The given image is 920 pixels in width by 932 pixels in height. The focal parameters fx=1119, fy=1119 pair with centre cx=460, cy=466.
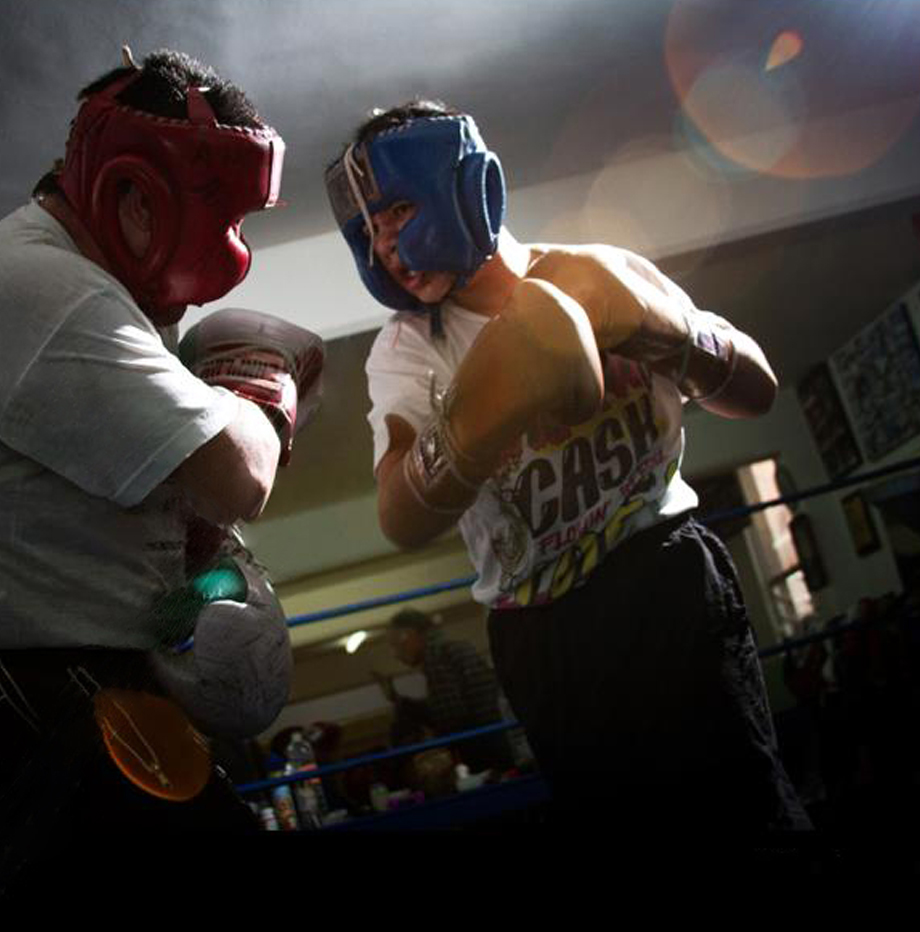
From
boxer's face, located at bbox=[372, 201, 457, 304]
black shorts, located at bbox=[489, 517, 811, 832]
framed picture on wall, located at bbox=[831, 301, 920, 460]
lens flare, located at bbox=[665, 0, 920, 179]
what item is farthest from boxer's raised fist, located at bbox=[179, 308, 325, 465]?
framed picture on wall, located at bbox=[831, 301, 920, 460]

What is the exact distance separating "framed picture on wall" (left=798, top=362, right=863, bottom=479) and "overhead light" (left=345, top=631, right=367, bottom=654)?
4142 mm

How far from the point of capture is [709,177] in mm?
4695

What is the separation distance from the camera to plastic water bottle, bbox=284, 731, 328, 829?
4.14 metres

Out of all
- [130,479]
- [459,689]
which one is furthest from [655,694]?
[459,689]

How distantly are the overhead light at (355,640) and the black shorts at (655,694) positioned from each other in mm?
8136

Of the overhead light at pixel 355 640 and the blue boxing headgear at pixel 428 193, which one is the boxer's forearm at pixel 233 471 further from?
the overhead light at pixel 355 640

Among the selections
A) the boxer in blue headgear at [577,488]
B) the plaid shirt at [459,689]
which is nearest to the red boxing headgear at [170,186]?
the boxer in blue headgear at [577,488]

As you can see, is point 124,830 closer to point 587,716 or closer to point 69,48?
point 587,716

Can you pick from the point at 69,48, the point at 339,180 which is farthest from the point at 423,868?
the point at 69,48

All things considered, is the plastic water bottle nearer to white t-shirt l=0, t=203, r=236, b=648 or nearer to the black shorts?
the black shorts

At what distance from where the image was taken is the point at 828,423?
748 cm

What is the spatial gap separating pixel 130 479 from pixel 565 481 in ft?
2.46

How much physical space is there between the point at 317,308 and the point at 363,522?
362 centimetres

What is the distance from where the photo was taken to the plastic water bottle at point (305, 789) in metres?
4.14
